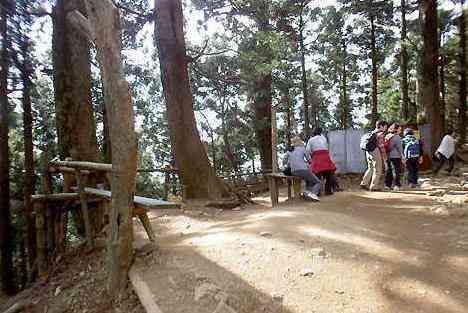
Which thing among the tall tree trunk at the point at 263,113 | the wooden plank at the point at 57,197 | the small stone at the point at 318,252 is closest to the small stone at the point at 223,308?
the small stone at the point at 318,252

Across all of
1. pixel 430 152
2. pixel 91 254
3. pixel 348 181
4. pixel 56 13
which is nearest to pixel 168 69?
pixel 56 13

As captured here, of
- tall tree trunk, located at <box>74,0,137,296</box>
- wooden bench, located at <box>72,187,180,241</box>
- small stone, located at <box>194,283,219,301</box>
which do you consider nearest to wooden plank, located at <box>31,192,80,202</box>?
wooden bench, located at <box>72,187,180,241</box>

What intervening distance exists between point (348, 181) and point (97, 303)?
40.2 feet

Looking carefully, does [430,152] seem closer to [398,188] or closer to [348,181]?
[348,181]

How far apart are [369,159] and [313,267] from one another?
6573mm

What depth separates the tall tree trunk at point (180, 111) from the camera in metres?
10.5

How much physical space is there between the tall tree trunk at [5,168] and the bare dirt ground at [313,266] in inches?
301

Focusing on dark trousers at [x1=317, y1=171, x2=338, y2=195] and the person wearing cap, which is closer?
the person wearing cap

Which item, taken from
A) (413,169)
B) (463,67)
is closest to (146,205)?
(413,169)

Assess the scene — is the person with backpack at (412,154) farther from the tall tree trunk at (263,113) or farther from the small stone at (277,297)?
the tall tree trunk at (263,113)

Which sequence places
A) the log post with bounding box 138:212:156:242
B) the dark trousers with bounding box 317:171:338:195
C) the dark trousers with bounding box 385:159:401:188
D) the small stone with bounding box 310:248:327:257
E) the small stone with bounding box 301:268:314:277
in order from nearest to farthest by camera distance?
the small stone with bounding box 301:268:314:277, the small stone with bounding box 310:248:327:257, the log post with bounding box 138:212:156:242, the dark trousers with bounding box 317:171:338:195, the dark trousers with bounding box 385:159:401:188

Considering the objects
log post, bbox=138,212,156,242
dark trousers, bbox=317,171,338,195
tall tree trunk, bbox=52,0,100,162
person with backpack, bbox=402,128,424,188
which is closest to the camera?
log post, bbox=138,212,156,242

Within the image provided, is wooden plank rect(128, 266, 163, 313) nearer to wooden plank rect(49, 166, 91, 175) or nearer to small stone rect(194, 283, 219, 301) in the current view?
small stone rect(194, 283, 219, 301)

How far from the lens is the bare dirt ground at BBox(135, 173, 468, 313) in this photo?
348 cm
